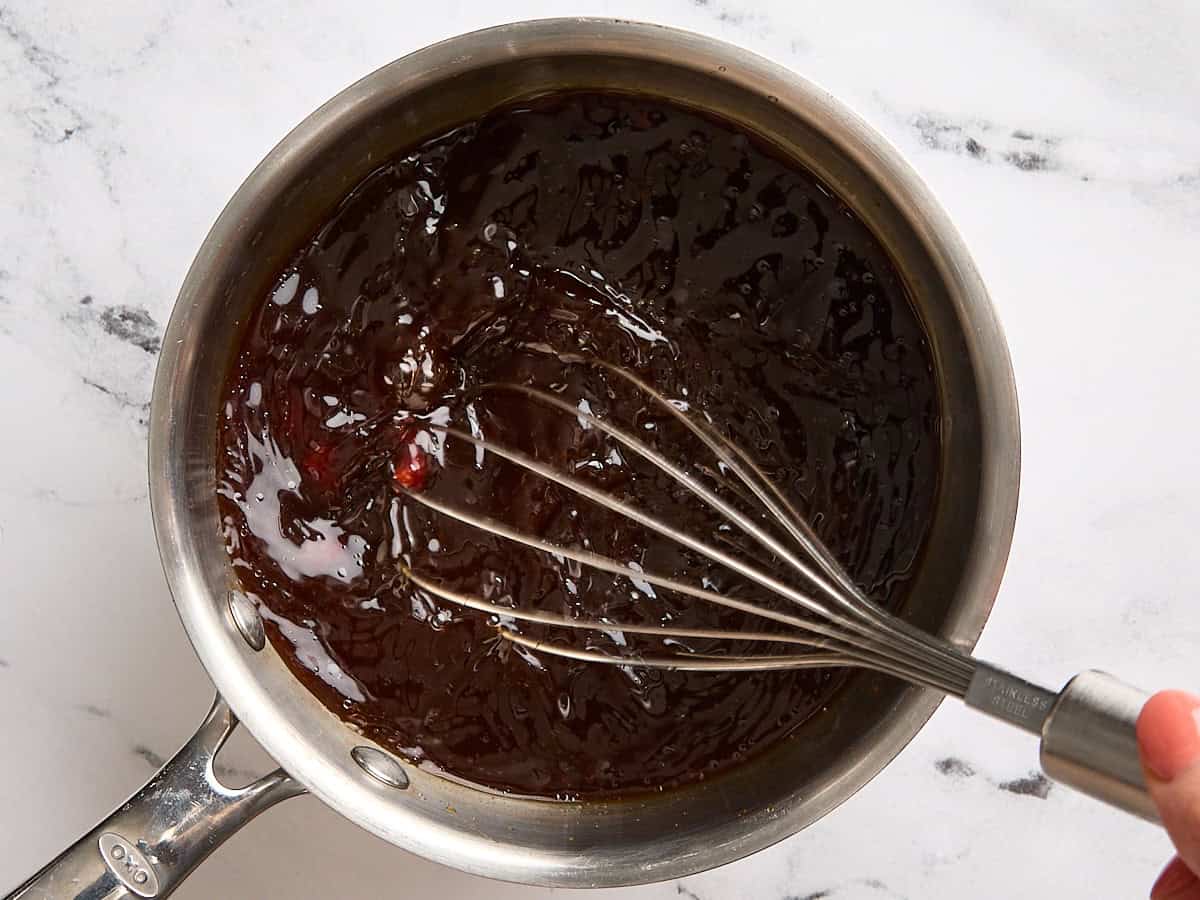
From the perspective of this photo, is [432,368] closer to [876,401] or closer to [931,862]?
[876,401]

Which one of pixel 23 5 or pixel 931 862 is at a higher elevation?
pixel 23 5

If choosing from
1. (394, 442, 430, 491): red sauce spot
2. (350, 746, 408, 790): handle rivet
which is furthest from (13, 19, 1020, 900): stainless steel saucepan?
(394, 442, 430, 491): red sauce spot

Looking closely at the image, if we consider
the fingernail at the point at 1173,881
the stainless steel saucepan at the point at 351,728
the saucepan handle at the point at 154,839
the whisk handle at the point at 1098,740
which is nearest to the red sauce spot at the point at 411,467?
the stainless steel saucepan at the point at 351,728

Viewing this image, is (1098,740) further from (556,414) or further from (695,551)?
(556,414)

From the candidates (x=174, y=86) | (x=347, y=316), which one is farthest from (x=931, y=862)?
(x=174, y=86)

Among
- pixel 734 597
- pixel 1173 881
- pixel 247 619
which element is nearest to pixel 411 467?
pixel 247 619

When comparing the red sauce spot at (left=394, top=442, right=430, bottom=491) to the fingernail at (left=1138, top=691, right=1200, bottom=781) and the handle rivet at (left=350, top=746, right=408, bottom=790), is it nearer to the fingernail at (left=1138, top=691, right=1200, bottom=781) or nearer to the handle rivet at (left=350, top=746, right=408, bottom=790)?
the handle rivet at (left=350, top=746, right=408, bottom=790)

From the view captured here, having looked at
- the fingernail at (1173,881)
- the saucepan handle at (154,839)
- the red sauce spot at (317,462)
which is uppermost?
the fingernail at (1173,881)

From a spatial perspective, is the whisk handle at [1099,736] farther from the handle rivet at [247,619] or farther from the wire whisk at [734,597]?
the handle rivet at [247,619]
